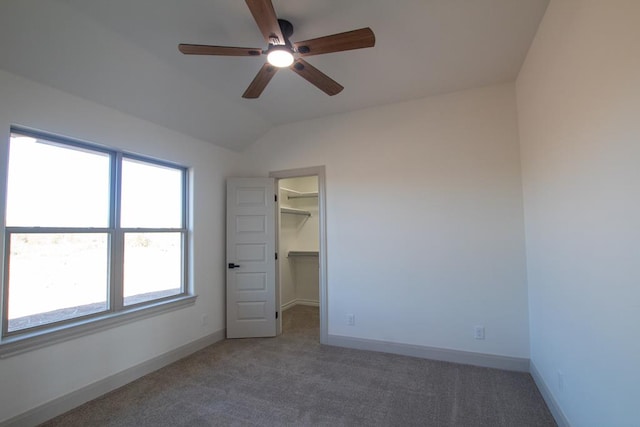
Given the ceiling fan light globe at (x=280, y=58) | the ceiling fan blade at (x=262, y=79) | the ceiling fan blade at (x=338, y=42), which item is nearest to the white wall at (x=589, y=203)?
the ceiling fan blade at (x=338, y=42)

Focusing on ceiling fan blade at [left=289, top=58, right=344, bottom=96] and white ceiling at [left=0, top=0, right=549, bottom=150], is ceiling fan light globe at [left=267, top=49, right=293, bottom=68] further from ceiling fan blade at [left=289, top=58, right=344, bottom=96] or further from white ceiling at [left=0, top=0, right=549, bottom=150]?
white ceiling at [left=0, top=0, right=549, bottom=150]

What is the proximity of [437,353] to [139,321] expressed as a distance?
3103 mm

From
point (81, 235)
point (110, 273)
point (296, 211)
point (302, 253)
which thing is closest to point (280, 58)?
point (81, 235)

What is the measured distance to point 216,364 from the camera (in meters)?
3.11

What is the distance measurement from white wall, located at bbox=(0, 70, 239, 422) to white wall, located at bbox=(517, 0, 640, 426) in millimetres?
3524

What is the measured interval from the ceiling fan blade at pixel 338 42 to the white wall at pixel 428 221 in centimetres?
179

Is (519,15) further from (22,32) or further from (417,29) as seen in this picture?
(22,32)

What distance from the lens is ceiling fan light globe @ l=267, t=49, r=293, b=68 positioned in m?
1.87

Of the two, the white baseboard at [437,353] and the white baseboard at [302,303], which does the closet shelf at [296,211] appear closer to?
the white baseboard at [302,303]

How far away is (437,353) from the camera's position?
3.14 meters

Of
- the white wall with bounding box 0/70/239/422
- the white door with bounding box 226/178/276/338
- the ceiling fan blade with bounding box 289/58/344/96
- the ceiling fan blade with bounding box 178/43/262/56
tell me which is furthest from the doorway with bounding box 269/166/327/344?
the ceiling fan blade with bounding box 178/43/262/56

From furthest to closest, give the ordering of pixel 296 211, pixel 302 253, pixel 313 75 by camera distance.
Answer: pixel 302 253
pixel 296 211
pixel 313 75

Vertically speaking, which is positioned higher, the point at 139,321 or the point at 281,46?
the point at 281,46

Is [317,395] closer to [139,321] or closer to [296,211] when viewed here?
[139,321]
